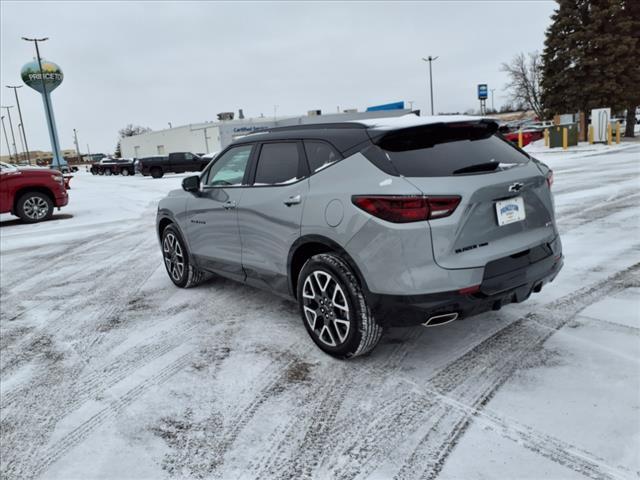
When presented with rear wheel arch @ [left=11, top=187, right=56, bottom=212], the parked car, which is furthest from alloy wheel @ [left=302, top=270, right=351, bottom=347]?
the parked car

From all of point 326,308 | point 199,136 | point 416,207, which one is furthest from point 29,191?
point 199,136

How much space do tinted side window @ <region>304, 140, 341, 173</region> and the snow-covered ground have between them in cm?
144

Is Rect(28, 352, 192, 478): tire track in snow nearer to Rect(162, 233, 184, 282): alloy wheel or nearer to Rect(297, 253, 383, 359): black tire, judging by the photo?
Rect(297, 253, 383, 359): black tire

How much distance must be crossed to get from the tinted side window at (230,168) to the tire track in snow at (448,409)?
2.47 meters

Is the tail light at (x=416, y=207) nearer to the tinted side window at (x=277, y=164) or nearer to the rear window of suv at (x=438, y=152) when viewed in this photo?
the rear window of suv at (x=438, y=152)

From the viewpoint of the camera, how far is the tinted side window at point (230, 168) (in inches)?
180

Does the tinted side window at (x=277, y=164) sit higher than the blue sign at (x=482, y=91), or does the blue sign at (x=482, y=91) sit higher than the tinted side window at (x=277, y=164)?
the blue sign at (x=482, y=91)

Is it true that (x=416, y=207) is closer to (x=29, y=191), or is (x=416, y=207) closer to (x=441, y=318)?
(x=441, y=318)

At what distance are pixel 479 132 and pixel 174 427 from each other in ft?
Result: 9.26

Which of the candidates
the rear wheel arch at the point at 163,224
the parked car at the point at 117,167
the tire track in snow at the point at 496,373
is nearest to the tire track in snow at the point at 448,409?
the tire track in snow at the point at 496,373

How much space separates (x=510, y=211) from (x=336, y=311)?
4.43 feet

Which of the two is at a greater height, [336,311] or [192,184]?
[192,184]

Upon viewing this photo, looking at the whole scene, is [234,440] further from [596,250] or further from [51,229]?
[51,229]

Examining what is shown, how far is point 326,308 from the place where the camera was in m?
3.62
